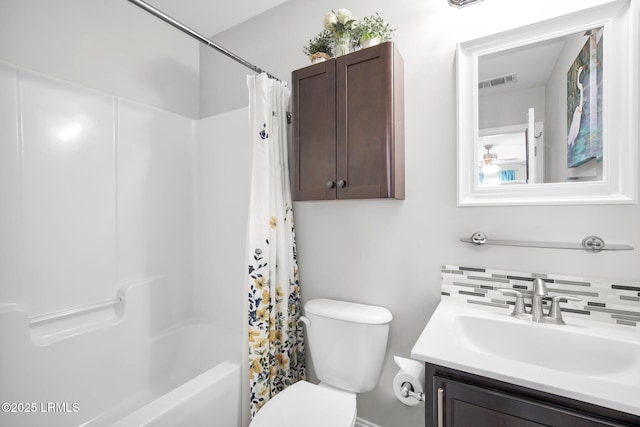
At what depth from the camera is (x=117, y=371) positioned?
5.67ft

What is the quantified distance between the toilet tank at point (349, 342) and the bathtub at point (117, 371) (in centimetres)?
42

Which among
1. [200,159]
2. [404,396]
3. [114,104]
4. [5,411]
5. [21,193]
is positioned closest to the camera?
[404,396]

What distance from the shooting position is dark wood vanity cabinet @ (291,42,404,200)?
127cm

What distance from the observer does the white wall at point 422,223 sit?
1.13 meters

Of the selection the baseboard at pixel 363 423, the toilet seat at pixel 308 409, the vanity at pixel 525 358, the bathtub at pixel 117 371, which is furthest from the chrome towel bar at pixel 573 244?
the bathtub at pixel 117 371

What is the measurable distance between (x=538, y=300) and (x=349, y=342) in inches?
Answer: 30.5

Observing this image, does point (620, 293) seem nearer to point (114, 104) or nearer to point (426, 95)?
point (426, 95)

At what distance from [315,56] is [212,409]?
5.56 ft

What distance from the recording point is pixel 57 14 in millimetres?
1604

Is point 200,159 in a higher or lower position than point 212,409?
higher

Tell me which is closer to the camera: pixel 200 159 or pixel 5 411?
pixel 5 411

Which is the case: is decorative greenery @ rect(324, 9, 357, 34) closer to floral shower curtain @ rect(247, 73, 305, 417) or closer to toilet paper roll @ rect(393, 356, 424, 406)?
floral shower curtain @ rect(247, 73, 305, 417)

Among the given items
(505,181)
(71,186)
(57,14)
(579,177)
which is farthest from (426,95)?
(57,14)

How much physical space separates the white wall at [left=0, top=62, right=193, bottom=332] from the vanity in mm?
1734
